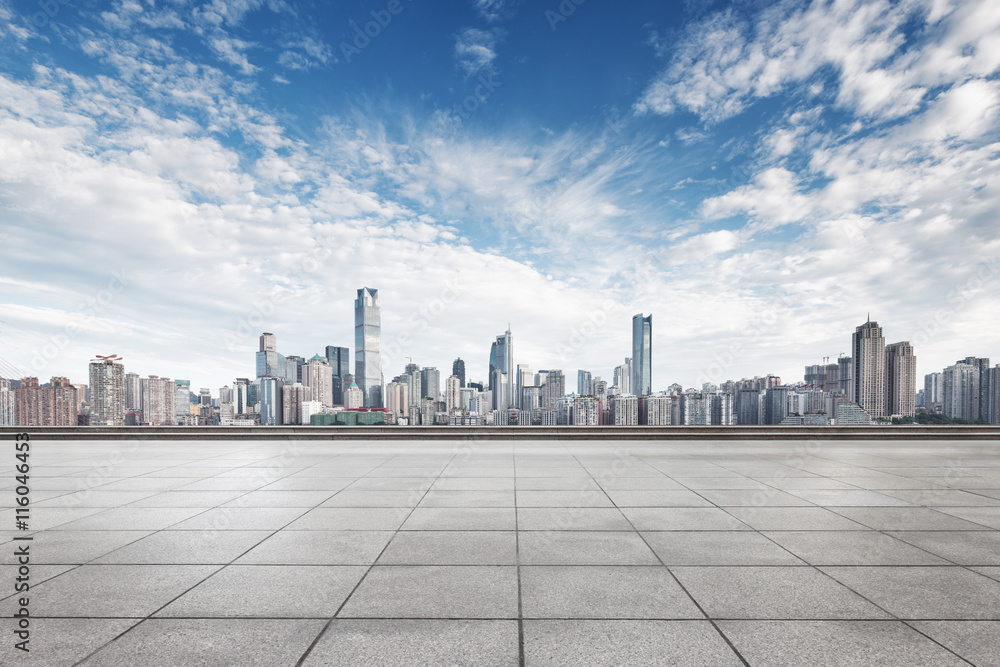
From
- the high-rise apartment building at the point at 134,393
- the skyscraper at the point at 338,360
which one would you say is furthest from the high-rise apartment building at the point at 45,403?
the skyscraper at the point at 338,360

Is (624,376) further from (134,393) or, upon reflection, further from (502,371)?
(134,393)

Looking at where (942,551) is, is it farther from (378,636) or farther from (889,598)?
(378,636)

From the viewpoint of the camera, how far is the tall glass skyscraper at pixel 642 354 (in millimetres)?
91162

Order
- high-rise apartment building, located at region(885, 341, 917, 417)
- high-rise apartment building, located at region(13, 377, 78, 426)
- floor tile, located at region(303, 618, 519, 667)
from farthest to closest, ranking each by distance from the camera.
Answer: high-rise apartment building, located at region(885, 341, 917, 417) → high-rise apartment building, located at region(13, 377, 78, 426) → floor tile, located at region(303, 618, 519, 667)

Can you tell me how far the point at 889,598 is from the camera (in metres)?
4.26

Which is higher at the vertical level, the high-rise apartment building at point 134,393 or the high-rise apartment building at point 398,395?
the high-rise apartment building at point 134,393

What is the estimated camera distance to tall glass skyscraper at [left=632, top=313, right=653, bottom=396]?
3589 inches

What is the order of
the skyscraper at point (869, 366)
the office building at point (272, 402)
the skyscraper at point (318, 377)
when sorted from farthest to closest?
the skyscraper at point (318, 377) < the office building at point (272, 402) < the skyscraper at point (869, 366)

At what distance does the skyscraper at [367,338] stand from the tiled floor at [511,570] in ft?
312

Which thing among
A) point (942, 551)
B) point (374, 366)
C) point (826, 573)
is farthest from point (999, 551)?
point (374, 366)

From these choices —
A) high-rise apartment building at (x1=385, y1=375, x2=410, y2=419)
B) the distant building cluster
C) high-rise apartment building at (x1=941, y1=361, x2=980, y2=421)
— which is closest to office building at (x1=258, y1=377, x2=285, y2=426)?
the distant building cluster

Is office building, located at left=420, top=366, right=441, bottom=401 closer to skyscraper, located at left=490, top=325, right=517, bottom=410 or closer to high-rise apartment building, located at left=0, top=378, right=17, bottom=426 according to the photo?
skyscraper, located at left=490, top=325, right=517, bottom=410

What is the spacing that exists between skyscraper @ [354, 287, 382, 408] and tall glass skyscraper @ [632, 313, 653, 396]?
5450cm

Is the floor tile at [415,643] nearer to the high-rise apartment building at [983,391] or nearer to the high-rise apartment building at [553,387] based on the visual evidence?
the high-rise apartment building at [983,391]
